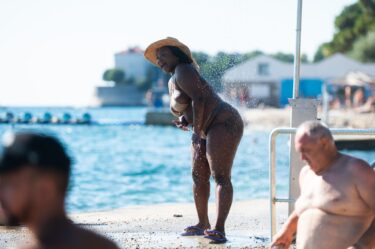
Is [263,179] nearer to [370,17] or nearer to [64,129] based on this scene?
[64,129]

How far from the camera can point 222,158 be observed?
21.4ft

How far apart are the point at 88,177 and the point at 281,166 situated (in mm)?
8262

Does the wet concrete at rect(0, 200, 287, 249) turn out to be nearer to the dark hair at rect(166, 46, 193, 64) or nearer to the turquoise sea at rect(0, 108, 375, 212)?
the turquoise sea at rect(0, 108, 375, 212)

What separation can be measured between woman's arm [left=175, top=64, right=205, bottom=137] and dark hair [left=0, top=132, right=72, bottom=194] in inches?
168

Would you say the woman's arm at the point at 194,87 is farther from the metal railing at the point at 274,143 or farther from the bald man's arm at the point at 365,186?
the bald man's arm at the point at 365,186

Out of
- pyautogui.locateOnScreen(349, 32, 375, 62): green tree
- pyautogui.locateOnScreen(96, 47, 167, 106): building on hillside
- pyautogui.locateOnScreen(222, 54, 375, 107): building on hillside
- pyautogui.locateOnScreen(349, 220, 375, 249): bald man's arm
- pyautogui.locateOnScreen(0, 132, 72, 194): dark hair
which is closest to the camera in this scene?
pyautogui.locateOnScreen(0, 132, 72, 194): dark hair

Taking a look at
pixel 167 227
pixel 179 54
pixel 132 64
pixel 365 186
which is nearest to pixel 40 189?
pixel 365 186

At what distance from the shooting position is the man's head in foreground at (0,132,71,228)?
2188mm

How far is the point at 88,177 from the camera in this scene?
87.6 feet

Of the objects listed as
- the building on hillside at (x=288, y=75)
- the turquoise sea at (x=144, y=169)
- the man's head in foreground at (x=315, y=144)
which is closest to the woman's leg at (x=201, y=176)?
the turquoise sea at (x=144, y=169)

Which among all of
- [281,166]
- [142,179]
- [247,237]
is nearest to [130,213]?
[247,237]

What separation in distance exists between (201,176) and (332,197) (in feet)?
9.37

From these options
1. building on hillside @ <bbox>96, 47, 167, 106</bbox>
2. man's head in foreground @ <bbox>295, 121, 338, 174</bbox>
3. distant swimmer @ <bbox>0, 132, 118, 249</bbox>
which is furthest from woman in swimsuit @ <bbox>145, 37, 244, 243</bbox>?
building on hillside @ <bbox>96, 47, 167, 106</bbox>

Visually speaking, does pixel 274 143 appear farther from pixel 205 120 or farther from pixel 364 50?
pixel 364 50
